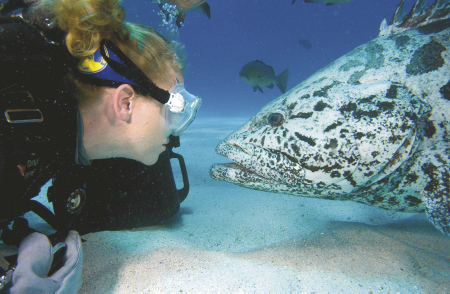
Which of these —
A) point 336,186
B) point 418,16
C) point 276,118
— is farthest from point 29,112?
point 418,16

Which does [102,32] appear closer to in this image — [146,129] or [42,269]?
[146,129]

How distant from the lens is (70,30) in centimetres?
126

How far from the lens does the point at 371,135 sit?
211cm

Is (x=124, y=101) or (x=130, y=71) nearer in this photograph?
(x=130, y=71)

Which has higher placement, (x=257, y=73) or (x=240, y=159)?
(x=257, y=73)

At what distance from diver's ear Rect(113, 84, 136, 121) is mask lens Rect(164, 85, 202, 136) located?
281 mm

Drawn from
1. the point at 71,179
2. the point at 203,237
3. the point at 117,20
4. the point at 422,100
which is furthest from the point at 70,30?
the point at 422,100

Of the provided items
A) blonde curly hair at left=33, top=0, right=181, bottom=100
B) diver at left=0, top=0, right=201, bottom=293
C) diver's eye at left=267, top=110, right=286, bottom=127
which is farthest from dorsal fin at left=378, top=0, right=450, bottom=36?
blonde curly hair at left=33, top=0, right=181, bottom=100

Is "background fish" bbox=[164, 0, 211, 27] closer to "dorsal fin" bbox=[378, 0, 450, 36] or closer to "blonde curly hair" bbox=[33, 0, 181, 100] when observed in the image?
"blonde curly hair" bbox=[33, 0, 181, 100]

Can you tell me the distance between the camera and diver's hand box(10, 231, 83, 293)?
1052mm

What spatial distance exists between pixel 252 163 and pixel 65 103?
1689mm

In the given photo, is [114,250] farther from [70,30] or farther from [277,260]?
[70,30]

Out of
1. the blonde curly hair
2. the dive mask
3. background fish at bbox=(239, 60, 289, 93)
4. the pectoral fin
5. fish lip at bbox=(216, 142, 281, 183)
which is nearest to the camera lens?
the blonde curly hair

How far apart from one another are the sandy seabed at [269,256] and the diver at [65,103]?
19.6 inches
